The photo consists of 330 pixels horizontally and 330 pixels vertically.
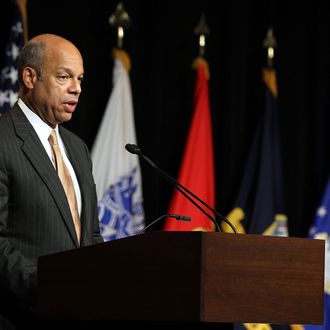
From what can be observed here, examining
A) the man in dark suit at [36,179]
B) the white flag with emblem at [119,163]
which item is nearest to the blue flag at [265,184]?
the white flag with emblem at [119,163]

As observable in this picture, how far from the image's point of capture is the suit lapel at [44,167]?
3041mm

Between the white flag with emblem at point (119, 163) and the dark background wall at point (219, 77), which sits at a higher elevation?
the dark background wall at point (219, 77)

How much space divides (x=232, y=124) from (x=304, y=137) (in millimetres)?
629

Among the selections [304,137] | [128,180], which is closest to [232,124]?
[304,137]

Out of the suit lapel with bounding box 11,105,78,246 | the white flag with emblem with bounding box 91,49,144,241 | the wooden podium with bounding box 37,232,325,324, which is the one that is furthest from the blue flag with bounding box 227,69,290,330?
the wooden podium with bounding box 37,232,325,324

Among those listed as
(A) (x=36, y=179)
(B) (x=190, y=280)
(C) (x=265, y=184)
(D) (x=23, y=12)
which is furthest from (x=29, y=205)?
(C) (x=265, y=184)

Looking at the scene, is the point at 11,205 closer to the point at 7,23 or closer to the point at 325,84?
the point at 7,23

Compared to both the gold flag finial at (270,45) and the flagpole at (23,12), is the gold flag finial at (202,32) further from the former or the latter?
the flagpole at (23,12)

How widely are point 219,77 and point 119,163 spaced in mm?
1190

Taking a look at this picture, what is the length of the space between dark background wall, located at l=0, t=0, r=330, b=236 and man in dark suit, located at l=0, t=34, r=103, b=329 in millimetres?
1989

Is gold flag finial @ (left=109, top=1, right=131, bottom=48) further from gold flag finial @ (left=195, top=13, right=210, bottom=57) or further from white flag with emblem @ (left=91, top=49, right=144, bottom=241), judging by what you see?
gold flag finial @ (left=195, top=13, right=210, bottom=57)

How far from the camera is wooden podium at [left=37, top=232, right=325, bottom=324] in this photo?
2369 millimetres

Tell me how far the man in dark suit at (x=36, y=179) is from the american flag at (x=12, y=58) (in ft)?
5.09

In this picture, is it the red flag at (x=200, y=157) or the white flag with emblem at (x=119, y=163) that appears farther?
the red flag at (x=200, y=157)
